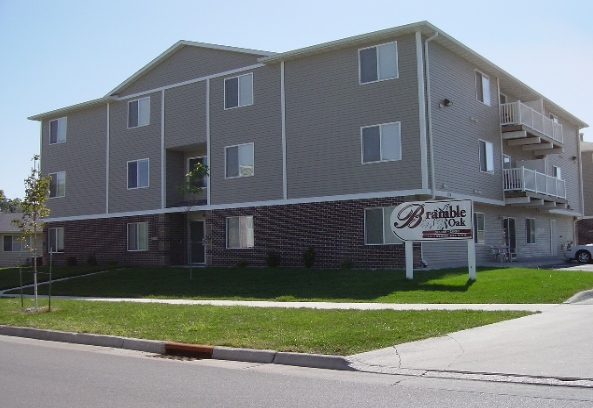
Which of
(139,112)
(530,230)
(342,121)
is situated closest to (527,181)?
(530,230)

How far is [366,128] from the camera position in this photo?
76.5 ft

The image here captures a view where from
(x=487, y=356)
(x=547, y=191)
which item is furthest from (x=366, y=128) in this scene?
(x=487, y=356)

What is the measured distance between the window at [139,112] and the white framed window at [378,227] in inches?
512

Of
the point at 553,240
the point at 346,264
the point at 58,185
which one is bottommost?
the point at 346,264

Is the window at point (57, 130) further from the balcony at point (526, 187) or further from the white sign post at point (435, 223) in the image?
the balcony at point (526, 187)

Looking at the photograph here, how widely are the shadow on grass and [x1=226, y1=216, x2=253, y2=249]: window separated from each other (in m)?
1.88

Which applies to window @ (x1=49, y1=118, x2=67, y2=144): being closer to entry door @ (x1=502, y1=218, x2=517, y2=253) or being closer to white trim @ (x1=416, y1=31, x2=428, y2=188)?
white trim @ (x1=416, y1=31, x2=428, y2=188)

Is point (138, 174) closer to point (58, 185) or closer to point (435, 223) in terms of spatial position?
point (58, 185)

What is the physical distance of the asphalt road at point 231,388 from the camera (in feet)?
22.4

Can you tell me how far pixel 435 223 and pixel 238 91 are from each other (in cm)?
1200

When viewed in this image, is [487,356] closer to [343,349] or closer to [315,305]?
[343,349]

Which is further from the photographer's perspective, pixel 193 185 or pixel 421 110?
pixel 193 185

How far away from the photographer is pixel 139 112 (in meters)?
31.0

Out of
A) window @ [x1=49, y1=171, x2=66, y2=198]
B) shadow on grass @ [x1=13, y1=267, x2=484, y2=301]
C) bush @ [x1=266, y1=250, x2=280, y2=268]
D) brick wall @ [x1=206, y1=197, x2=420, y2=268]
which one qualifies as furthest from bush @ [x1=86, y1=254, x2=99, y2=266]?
bush @ [x1=266, y1=250, x2=280, y2=268]
